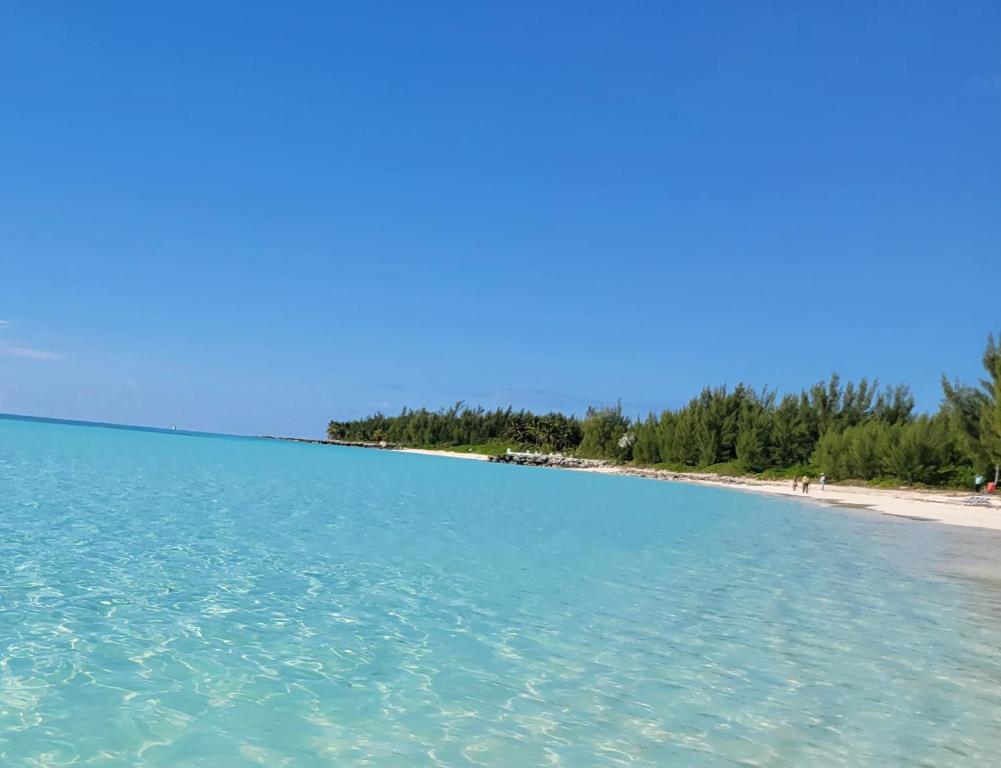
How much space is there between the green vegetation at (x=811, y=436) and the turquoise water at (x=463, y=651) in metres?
35.0

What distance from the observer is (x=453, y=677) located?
714 cm

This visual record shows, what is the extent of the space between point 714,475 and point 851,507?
29052mm

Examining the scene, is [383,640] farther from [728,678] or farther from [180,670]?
[728,678]

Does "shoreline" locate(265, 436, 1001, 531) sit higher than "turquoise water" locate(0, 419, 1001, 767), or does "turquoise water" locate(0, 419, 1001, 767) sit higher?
"shoreline" locate(265, 436, 1001, 531)

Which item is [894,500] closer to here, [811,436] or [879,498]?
[879,498]

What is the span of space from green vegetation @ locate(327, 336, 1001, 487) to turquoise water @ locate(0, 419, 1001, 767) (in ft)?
115

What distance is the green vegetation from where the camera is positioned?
4694cm

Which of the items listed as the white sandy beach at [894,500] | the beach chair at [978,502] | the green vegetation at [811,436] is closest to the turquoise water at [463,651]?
the white sandy beach at [894,500]

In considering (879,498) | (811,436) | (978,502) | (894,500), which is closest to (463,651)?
(978,502)

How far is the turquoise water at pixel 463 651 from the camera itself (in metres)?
5.67

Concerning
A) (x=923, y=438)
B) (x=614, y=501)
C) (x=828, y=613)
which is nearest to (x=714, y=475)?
(x=923, y=438)

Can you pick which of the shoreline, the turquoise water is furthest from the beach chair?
the turquoise water

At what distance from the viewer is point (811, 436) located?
64.2 metres

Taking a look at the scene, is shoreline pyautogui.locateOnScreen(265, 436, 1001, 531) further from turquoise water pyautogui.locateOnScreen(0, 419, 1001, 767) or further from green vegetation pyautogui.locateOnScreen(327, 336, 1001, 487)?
turquoise water pyautogui.locateOnScreen(0, 419, 1001, 767)
